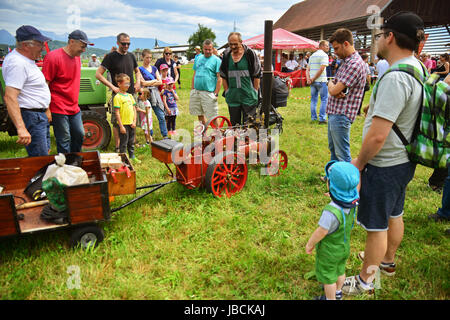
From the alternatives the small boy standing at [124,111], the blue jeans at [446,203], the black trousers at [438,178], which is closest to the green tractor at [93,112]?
the small boy standing at [124,111]

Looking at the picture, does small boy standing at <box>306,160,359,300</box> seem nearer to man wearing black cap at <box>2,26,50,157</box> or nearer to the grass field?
the grass field

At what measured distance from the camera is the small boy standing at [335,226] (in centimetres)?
200

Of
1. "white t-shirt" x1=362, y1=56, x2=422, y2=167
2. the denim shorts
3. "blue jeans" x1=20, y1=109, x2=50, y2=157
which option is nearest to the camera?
"white t-shirt" x1=362, y1=56, x2=422, y2=167

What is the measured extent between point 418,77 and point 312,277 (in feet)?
6.04

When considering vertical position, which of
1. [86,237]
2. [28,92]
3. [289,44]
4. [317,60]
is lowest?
[86,237]

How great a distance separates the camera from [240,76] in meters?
4.81

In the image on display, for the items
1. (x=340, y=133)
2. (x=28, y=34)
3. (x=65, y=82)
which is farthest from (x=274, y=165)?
(x=28, y=34)

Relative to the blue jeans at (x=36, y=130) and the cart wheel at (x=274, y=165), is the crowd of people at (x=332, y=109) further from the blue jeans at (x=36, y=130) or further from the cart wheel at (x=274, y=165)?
the cart wheel at (x=274, y=165)

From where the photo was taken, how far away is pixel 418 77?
1964mm

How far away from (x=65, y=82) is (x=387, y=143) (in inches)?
149

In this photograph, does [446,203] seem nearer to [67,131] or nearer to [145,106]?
[67,131]

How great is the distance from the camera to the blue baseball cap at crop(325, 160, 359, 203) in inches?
77.6

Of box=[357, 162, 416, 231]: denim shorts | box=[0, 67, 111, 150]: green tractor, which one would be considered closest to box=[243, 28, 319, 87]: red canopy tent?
box=[0, 67, 111, 150]: green tractor
